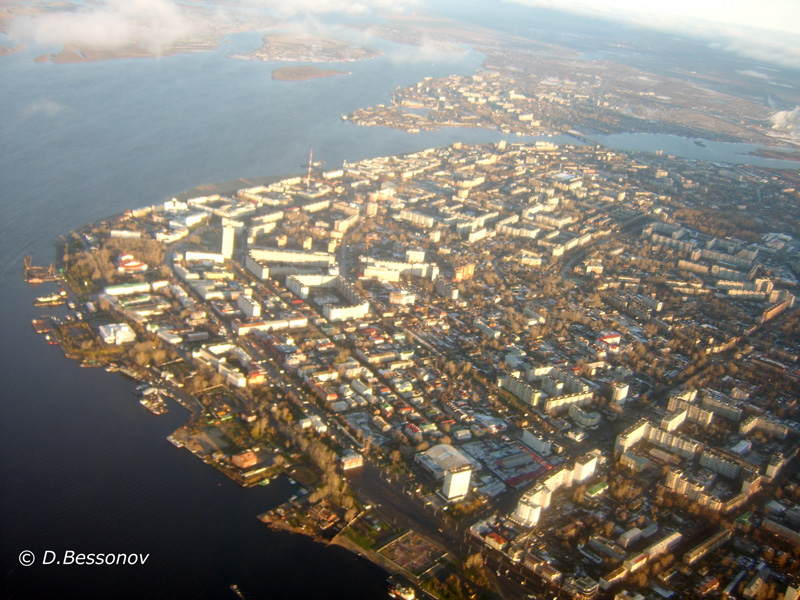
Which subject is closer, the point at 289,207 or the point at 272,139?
the point at 289,207

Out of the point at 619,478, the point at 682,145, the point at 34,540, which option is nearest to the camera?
the point at 34,540

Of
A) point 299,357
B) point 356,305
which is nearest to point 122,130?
point 356,305

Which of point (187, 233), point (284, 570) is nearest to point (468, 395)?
point (284, 570)

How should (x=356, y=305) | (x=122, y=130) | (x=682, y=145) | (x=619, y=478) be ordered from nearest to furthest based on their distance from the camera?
(x=619, y=478) < (x=356, y=305) < (x=122, y=130) < (x=682, y=145)

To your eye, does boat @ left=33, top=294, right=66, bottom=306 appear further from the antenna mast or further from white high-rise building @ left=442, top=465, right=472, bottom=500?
the antenna mast

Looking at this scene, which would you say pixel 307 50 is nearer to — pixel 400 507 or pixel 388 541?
pixel 400 507

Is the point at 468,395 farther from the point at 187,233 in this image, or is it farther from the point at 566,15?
the point at 566,15

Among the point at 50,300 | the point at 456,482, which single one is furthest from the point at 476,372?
the point at 50,300
